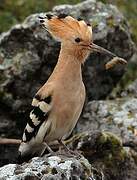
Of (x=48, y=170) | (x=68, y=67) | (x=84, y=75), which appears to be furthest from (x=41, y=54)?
(x=48, y=170)

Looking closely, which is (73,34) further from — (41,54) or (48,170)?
(41,54)

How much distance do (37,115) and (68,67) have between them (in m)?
0.46

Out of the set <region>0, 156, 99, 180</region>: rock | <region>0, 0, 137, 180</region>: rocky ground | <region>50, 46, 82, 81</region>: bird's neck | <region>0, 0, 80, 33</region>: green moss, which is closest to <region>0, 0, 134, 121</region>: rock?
<region>0, 0, 137, 180</region>: rocky ground

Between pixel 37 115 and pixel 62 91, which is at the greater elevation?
pixel 62 91

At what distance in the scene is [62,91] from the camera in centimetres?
533

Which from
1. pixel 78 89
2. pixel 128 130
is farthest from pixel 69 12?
pixel 78 89

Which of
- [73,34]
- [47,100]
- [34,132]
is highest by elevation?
[73,34]

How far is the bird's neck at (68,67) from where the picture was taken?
5422mm

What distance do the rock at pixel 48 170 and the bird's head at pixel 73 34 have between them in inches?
40.1

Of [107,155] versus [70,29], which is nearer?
[70,29]

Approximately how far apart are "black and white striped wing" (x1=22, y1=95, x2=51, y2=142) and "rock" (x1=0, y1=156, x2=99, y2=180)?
0.55 meters

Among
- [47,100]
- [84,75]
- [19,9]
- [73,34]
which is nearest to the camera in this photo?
[47,100]

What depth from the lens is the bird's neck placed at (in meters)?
5.42

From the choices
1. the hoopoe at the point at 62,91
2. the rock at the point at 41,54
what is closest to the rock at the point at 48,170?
the hoopoe at the point at 62,91
